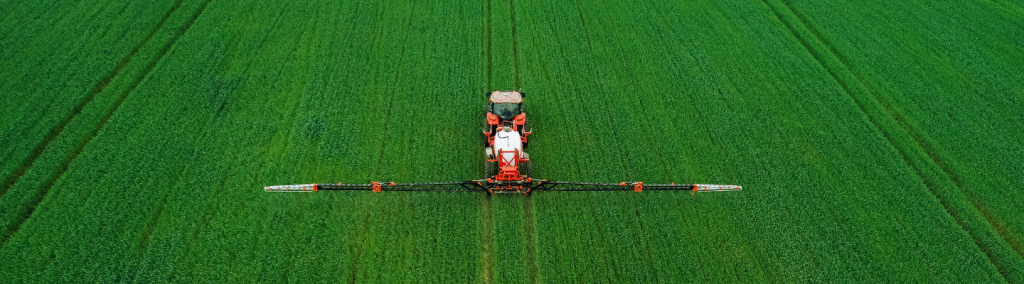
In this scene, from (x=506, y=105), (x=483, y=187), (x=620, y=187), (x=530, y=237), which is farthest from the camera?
(x=506, y=105)

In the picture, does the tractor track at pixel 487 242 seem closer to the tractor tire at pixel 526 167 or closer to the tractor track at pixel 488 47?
the tractor tire at pixel 526 167

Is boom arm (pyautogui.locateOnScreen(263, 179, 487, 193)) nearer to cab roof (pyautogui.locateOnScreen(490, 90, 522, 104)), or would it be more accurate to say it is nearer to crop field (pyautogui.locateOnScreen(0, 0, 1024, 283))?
crop field (pyautogui.locateOnScreen(0, 0, 1024, 283))

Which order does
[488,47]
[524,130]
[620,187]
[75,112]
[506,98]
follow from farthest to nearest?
1. [488,47]
2. [75,112]
3. [506,98]
4. [524,130]
5. [620,187]

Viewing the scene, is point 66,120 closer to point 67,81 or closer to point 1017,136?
point 67,81

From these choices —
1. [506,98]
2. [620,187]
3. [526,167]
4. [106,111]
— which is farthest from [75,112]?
[620,187]

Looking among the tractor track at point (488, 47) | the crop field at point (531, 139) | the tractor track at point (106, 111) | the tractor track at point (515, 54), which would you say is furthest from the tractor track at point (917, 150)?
the tractor track at point (106, 111)

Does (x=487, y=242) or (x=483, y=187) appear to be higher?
(x=483, y=187)

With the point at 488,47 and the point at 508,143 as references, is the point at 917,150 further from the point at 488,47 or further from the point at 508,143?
the point at 488,47
